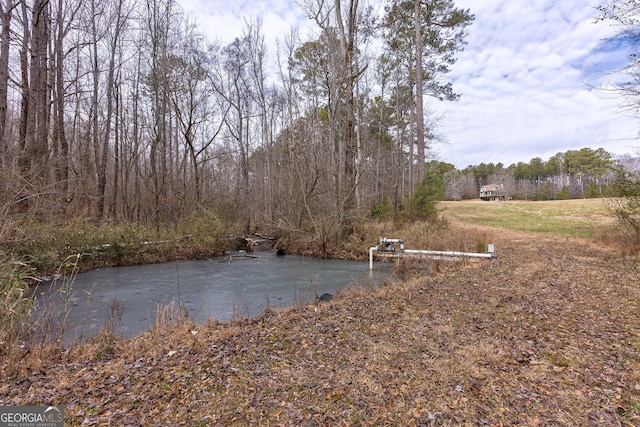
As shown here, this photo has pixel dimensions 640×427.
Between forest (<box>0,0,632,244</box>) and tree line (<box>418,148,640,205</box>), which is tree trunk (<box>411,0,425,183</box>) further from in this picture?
tree line (<box>418,148,640,205</box>)

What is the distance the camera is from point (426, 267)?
9711 millimetres

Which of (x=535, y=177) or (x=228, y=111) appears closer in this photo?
(x=228, y=111)

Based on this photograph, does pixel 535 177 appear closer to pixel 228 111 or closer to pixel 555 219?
pixel 555 219

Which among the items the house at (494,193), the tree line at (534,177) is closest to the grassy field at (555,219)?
the tree line at (534,177)

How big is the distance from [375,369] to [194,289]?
7083 mm

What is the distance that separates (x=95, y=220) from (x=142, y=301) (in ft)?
25.8

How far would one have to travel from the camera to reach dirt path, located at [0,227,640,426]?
2590mm

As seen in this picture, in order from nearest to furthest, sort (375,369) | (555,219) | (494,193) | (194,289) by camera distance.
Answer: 1. (375,369)
2. (194,289)
3. (555,219)
4. (494,193)

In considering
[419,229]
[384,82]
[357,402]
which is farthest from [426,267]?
[384,82]

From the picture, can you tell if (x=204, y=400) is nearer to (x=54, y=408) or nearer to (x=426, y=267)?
(x=54, y=408)

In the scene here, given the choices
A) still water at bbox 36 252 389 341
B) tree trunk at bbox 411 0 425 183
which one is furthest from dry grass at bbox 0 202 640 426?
tree trunk at bbox 411 0 425 183

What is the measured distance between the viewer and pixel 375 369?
11.0 feet

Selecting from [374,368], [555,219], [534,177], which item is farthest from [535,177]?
[374,368]

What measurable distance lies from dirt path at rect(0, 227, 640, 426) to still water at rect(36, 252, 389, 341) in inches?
61.5
